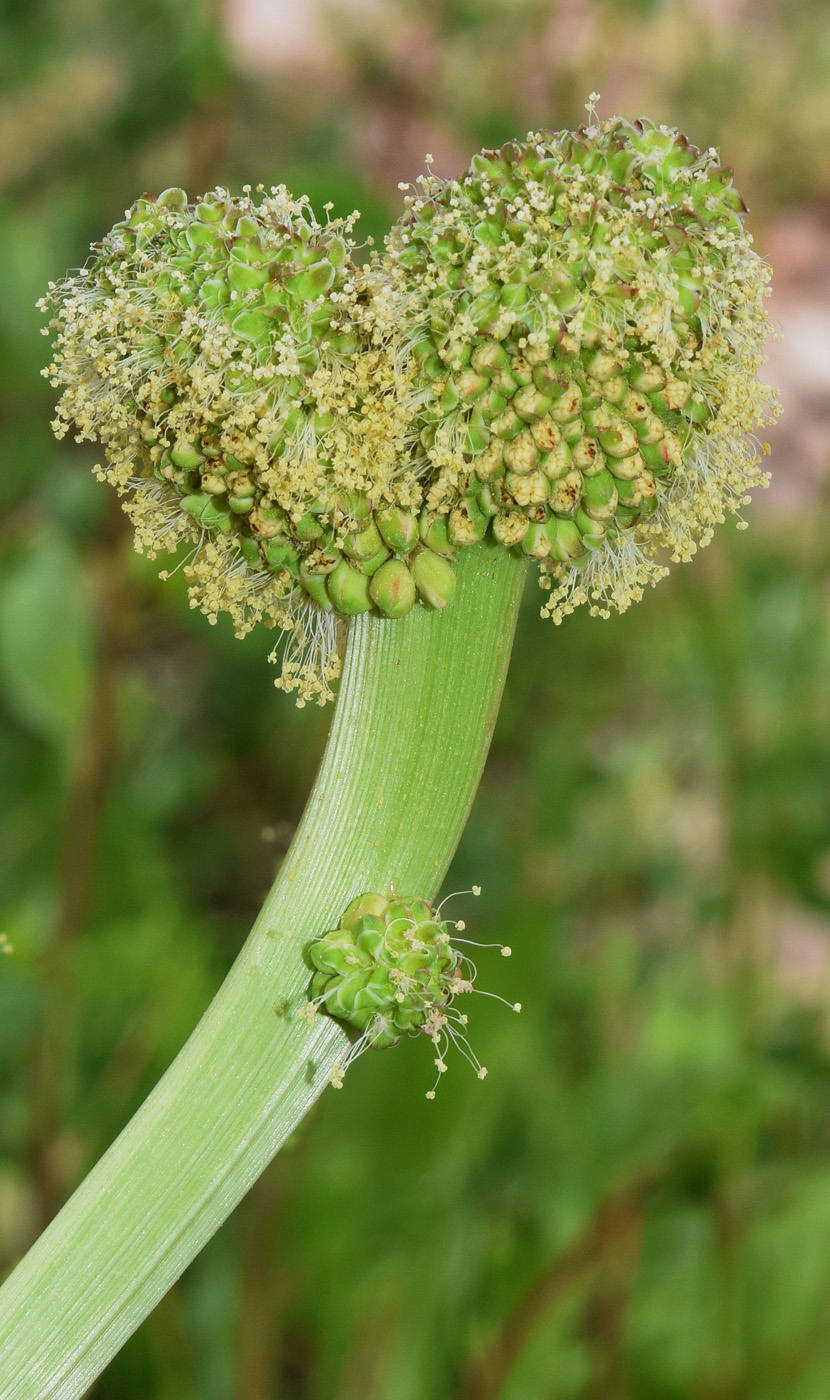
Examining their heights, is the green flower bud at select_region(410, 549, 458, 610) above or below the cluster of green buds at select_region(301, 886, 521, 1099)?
above

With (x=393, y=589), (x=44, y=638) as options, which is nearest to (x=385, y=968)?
(x=393, y=589)

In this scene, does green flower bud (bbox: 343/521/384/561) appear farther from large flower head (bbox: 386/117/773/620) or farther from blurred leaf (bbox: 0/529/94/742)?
blurred leaf (bbox: 0/529/94/742)

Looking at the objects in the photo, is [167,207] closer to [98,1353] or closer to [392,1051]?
[98,1353]

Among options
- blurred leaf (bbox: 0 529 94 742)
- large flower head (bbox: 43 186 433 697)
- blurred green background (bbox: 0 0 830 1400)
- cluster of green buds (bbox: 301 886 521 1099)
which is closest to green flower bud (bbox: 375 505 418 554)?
large flower head (bbox: 43 186 433 697)

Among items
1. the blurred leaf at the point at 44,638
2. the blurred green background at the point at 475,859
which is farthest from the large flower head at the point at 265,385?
the blurred leaf at the point at 44,638

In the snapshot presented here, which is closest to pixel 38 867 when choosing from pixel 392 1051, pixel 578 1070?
pixel 392 1051

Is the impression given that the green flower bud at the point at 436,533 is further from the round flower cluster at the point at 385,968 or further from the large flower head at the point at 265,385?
the round flower cluster at the point at 385,968
